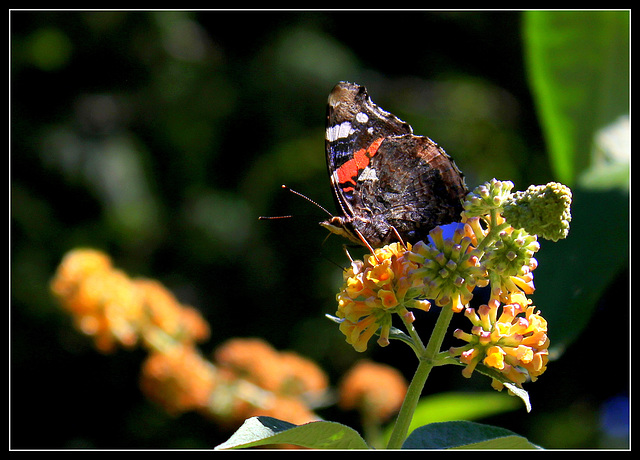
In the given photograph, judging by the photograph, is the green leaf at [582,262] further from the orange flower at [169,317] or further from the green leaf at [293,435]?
the orange flower at [169,317]

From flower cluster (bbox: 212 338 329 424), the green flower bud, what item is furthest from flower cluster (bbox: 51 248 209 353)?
the green flower bud

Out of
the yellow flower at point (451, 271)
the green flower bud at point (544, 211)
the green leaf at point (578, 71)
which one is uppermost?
the green leaf at point (578, 71)

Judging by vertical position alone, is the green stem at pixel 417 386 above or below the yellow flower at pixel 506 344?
below

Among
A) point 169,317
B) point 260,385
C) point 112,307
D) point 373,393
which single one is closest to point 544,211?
point 373,393

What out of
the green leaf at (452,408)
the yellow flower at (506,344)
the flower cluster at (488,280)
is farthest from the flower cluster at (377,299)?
the green leaf at (452,408)

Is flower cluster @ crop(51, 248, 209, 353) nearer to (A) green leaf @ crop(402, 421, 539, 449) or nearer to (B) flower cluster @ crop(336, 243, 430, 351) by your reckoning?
(B) flower cluster @ crop(336, 243, 430, 351)

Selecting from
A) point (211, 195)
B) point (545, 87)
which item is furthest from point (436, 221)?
point (211, 195)

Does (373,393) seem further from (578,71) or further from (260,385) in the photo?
(578,71)
